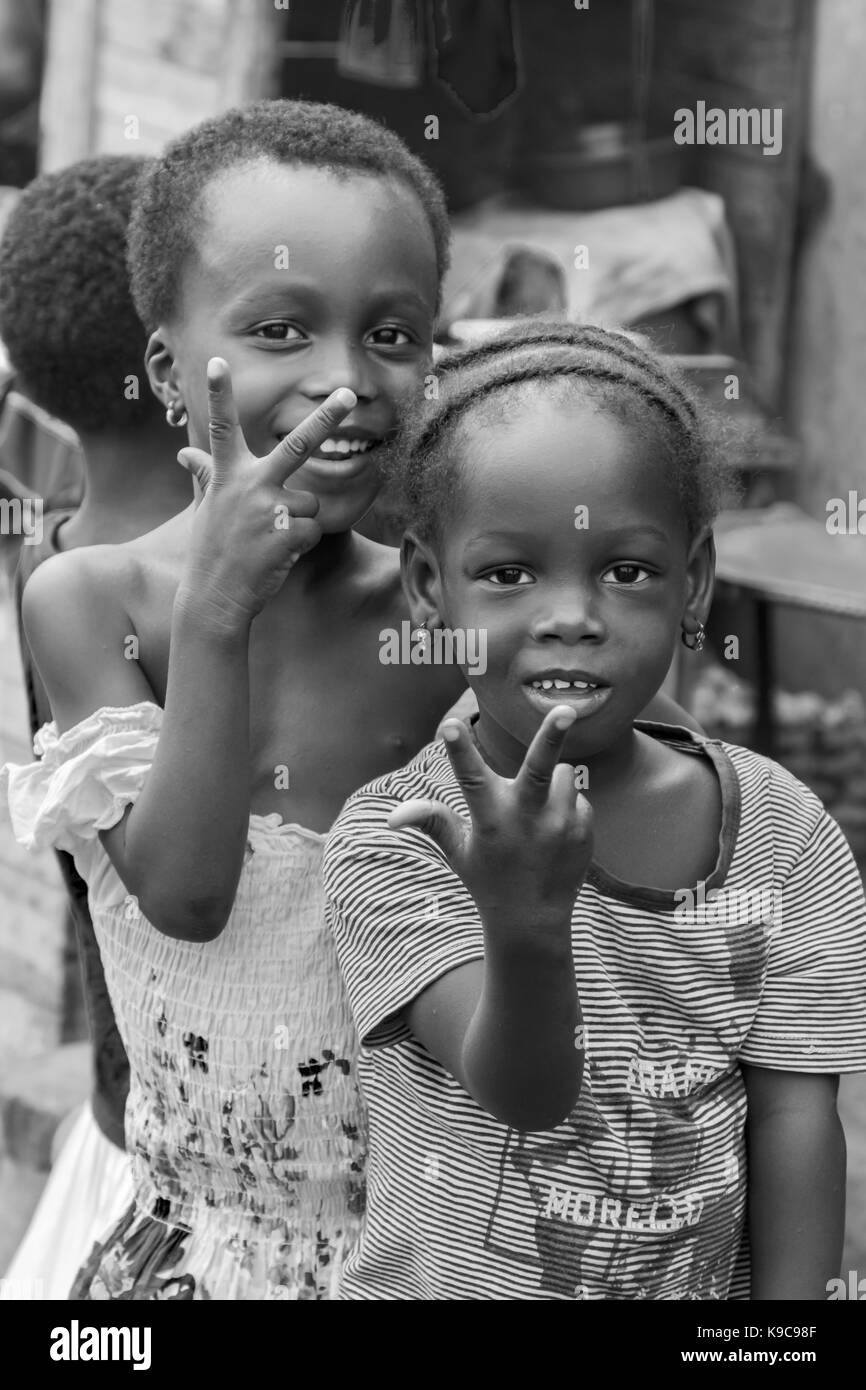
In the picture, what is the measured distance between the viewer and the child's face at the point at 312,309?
1627 mm

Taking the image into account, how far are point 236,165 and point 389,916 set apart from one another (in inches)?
30.9

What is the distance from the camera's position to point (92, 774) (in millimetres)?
1626

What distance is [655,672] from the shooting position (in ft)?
4.85

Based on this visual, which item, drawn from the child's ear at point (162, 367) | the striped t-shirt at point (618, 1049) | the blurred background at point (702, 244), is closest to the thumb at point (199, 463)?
the child's ear at point (162, 367)

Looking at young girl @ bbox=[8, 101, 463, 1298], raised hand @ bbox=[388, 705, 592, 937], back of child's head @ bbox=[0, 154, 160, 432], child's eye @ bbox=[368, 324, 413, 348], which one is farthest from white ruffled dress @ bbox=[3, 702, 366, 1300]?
back of child's head @ bbox=[0, 154, 160, 432]

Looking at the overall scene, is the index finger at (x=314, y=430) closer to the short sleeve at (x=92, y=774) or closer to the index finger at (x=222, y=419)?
the index finger at (x=222, y=419)

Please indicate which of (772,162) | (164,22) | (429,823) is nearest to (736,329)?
(772,162)

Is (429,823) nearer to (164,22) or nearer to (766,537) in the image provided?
(164,22)

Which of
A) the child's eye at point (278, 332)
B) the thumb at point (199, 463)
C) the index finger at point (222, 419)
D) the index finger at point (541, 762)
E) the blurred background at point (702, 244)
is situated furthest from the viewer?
the blurred background at point (702, 244)

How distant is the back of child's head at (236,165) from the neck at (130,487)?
45cm

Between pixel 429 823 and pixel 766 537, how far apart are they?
4295 mm

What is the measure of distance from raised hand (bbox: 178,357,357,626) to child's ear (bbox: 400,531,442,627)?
13cm

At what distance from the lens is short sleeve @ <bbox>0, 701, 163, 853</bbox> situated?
1.62 metres

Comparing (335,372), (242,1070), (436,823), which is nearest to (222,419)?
(335,372)
